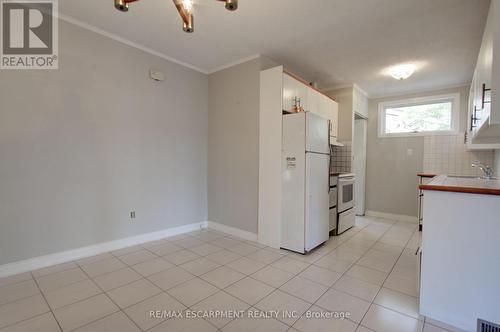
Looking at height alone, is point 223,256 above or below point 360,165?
below

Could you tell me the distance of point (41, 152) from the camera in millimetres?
2402

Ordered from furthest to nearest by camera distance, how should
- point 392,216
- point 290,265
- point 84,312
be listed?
point 392,216, point 290,265, point 84,312

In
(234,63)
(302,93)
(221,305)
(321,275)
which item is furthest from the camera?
(234,63)

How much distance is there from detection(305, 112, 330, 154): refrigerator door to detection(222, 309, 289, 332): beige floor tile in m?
1.91

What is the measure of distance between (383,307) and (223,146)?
112 inches

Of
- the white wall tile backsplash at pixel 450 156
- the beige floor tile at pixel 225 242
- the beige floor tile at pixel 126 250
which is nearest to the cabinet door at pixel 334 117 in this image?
the white wall tile backsplash at pixel 450 156

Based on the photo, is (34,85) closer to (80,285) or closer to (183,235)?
(80,285)

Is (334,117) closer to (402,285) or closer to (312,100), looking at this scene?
(312,100)

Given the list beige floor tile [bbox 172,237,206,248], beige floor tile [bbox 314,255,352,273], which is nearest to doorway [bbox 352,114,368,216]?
beige floor tile [bbox 314,255,352,273]

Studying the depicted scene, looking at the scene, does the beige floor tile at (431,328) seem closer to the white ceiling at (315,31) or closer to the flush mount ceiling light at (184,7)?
the flush mount ceiling light at (184,7)

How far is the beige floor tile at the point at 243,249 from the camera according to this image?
2955 mm

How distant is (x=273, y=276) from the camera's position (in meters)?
2.35

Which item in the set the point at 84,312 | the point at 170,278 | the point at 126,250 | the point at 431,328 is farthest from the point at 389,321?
the point at 126,250

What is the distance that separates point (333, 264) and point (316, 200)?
2.60 ft
